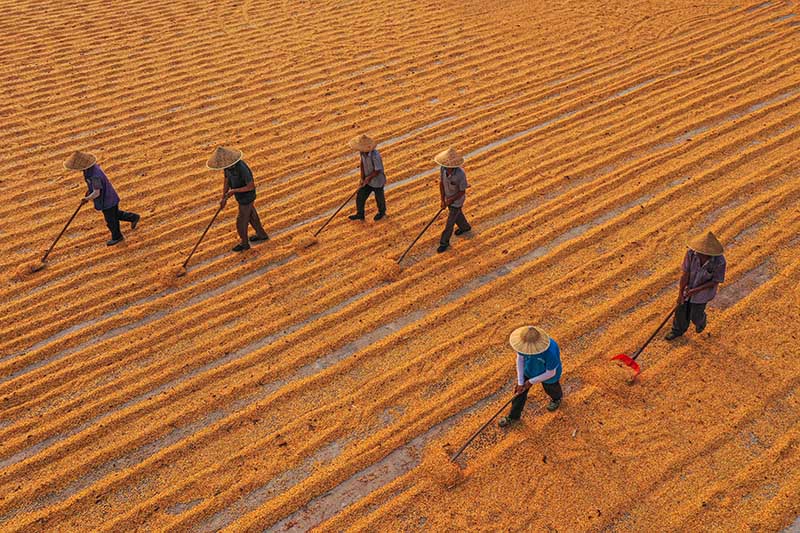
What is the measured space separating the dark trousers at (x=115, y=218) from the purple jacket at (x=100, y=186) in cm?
9

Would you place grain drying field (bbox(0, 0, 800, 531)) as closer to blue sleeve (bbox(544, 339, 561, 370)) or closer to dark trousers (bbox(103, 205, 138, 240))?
dark trousers (bbox(103, 205, 138, 240))

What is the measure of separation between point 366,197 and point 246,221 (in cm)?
137

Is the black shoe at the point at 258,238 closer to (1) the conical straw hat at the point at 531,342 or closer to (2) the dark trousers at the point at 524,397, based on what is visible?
(2) the dark trousers at the point at 524,397

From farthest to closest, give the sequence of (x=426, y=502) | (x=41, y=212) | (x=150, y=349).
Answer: (x=41, y=212), (x=150, y=349), (x=426, y=502)

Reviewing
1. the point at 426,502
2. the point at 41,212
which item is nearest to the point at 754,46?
the point at 426,502

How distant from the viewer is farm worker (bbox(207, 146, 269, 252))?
20.7ft

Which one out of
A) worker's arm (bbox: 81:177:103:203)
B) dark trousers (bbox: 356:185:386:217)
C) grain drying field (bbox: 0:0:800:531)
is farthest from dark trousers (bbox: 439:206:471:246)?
worker's arm (bbox: 81:177:103:203)

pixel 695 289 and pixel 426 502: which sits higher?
pixel 695 289

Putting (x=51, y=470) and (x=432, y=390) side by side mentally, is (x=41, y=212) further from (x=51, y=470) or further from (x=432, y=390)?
(x=432, y=390)

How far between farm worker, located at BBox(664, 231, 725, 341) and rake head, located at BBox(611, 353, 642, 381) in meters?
0.65

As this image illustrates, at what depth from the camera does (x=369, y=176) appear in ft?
22.4

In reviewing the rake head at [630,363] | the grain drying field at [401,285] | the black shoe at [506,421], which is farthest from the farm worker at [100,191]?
the rake head at [630,363]

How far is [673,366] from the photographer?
5.27 meters

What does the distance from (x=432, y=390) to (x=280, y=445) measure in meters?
1.33
